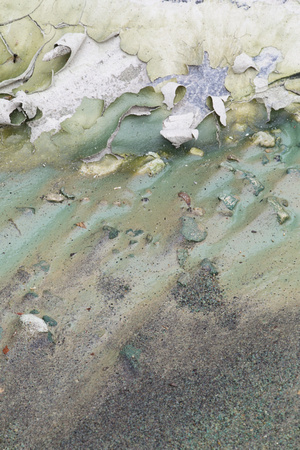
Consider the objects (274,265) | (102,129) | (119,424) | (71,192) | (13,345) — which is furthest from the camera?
(102,129)

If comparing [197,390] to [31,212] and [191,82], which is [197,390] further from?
[191,82]

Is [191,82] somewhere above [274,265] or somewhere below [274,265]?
above

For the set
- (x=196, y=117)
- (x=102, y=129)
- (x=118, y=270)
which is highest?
(x=102, y=129)

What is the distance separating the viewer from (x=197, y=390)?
152 cm

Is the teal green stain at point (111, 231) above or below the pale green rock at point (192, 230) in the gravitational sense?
above

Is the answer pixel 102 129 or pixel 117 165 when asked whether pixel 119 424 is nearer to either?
pixel 117 165

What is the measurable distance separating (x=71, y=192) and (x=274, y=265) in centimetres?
112

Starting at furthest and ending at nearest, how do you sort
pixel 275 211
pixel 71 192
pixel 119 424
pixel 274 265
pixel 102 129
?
1. pixel 102 129
2. pixel 71 192
3. pixel 275 211
4. pixel 274 265
5. pixel 119 424

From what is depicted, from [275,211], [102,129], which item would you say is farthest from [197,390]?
[102,129]

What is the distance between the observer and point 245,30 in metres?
2.54

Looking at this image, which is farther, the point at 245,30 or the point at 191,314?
the point at 245,30

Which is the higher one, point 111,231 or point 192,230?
point 111,231

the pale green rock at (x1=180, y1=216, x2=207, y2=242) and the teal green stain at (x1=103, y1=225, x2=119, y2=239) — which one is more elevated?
the teal green stain at (x1=103, y1=225, x2=119, y2=239)

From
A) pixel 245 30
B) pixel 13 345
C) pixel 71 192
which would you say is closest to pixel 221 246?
pixel 71 192
